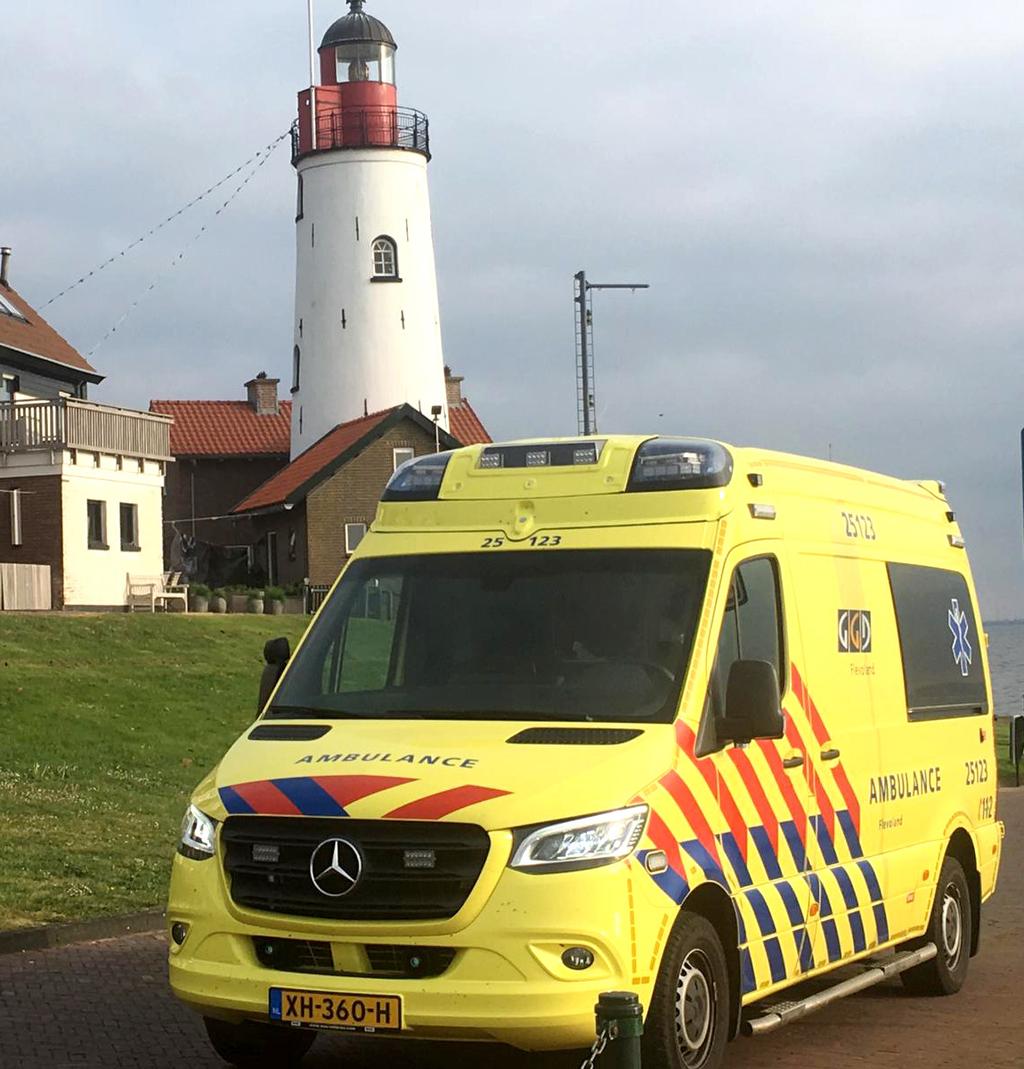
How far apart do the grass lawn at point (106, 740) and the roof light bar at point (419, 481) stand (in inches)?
185

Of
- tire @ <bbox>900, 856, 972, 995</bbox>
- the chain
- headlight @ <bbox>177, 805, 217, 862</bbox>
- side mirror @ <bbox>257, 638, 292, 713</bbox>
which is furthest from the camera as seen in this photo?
tire @ <bbox>900, 856, 972, 995</bbox>

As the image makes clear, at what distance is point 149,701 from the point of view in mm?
30875

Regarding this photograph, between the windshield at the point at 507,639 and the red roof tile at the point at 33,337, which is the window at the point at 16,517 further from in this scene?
the windshield at the point at 507,639

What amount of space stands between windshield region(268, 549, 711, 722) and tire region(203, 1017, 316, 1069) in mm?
1373

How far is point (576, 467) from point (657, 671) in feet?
4.17

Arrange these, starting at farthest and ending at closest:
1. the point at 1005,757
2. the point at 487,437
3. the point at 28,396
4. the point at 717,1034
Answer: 1. the point at 487,437
2. the point at 28,396
3. the point at 1005,757
4. the point at 717,1034

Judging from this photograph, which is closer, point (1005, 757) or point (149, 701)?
point (149, 701)

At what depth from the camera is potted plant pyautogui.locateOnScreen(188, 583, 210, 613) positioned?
157 feet

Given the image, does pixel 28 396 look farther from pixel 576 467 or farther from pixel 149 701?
pixel 576 467

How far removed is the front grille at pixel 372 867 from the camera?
735cm

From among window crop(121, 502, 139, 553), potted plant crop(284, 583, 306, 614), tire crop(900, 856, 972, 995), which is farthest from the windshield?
potted plant crop(284, 583, 306, 614)

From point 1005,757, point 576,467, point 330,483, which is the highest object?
point 330,483

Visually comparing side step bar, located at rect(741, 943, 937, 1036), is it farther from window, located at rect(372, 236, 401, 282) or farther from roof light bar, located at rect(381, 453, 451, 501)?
window, located at rect(372, 236, 401, 282)

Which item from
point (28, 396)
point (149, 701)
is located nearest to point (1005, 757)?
point (149, 701)
